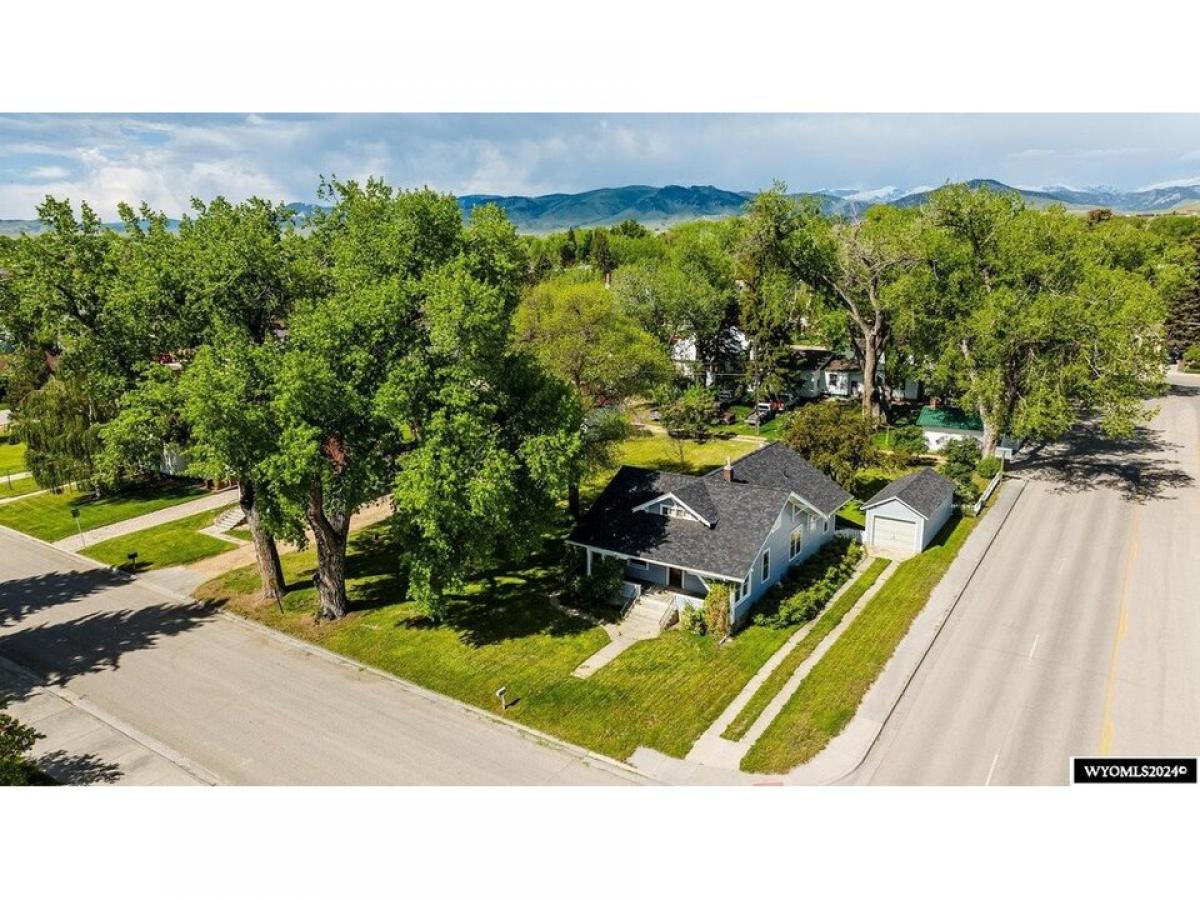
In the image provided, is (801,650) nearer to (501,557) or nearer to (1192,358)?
(501,557)

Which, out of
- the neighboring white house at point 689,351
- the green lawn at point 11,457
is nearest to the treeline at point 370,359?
the green lawn at point 11,457

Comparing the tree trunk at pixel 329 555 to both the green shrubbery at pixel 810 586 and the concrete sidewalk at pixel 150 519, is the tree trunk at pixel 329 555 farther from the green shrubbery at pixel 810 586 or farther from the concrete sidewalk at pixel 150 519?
the concrete sidewalk at pixel 150 519

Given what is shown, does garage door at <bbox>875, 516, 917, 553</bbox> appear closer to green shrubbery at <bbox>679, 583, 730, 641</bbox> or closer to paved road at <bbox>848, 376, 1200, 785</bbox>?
paved road at <bbox>848, 376, 1200, 785</bbox>

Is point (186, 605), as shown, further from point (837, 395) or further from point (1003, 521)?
point (837, 395)

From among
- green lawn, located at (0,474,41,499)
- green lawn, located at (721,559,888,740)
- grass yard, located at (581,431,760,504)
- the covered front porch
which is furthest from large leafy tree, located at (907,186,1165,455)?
green lawn, located at (0,474,41,499)

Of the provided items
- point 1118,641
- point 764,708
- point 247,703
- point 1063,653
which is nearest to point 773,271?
point 1118,641
